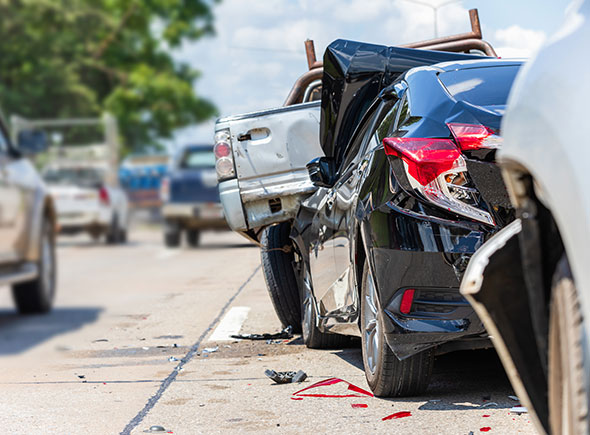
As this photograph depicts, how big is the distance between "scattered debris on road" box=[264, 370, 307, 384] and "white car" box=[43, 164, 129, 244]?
4329 mm

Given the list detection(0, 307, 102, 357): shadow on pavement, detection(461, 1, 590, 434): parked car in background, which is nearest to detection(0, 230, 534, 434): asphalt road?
detection(0, 307, 102, 357): shadow on pavement

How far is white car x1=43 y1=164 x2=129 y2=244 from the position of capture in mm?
10883

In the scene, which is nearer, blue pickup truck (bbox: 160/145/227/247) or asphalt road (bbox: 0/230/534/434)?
asphalt road (bbox: 0/230/534/434)

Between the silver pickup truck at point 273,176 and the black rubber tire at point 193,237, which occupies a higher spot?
the silver pickup truck at point 273,176

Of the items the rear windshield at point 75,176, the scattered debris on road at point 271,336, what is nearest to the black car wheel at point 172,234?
the rear windshield at point 75,176

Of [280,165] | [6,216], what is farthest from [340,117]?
[6,216]

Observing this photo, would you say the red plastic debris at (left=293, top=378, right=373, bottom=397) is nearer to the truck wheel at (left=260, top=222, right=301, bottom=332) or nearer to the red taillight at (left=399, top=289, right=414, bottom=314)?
the red taillight at (left=399, top=289, right=414, bottom=314)

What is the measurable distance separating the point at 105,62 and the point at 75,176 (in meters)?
18.6

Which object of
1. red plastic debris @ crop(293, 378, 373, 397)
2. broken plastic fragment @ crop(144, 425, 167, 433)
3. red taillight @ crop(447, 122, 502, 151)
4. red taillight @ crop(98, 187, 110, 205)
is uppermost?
red taillight @ crop(447, 122, 502, 151)

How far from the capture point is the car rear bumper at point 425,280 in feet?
14.9

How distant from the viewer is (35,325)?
773 centimetres

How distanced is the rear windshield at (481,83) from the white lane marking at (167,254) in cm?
1126

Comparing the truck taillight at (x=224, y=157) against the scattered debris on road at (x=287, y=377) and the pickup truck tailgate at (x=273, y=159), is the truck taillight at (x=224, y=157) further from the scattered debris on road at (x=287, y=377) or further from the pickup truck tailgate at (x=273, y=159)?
the scattered debris on road at (x=287, y=377)

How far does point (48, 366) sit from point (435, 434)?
296 cm
